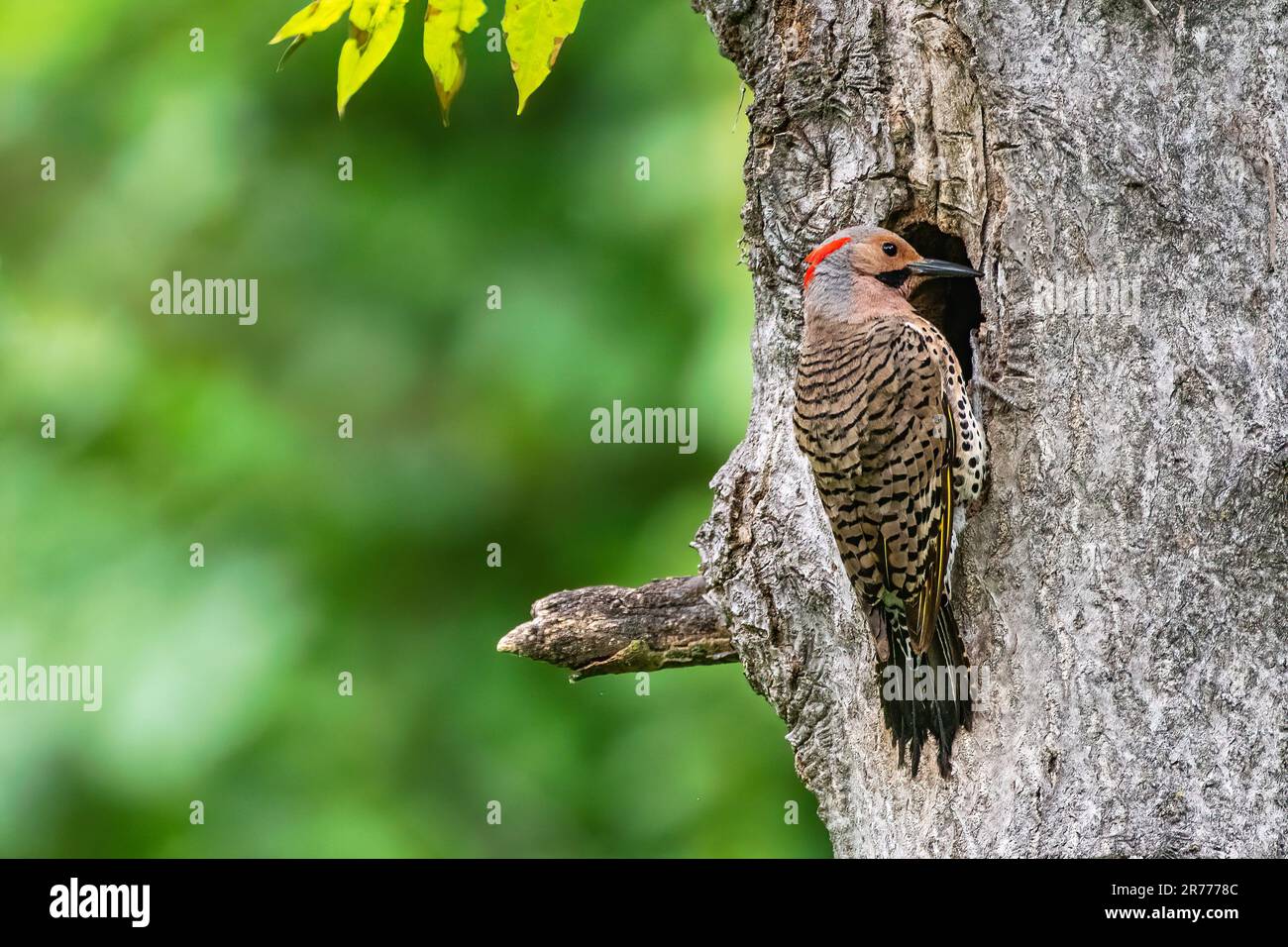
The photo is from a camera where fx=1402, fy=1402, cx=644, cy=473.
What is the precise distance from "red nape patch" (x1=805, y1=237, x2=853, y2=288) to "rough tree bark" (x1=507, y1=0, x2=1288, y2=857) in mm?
109

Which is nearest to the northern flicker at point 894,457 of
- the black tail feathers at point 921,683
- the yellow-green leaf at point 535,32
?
Answer: the black tail feathers at point 921,683

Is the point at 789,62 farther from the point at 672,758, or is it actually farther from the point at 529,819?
the point at 529,819

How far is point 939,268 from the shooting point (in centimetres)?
292

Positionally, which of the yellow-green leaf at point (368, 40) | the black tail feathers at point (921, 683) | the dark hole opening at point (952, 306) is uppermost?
the yellow-green leaf at point (368, 40)

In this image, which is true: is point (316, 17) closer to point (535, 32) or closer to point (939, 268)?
point (535, 32)

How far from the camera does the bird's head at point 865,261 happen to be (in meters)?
2.92

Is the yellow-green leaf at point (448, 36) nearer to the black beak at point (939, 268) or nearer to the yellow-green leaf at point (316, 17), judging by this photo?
the yellow-green leaf at point (316, 17)

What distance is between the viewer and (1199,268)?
257 cm

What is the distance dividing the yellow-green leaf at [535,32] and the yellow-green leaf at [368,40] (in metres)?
0.18

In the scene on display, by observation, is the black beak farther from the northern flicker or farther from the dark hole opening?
the dark hole opening

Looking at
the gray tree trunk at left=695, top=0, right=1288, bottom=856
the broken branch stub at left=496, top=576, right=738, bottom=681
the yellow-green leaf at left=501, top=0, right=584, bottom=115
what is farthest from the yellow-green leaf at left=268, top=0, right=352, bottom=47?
the broken branch stub at left=496, top=576, right=738, bottom=681
